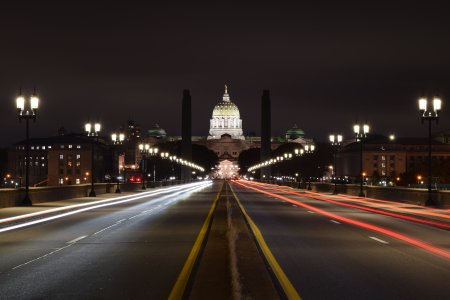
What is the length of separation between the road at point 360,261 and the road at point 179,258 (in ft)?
0.05

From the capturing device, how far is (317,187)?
298 ft

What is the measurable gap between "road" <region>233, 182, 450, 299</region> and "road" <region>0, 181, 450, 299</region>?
16 millimetres

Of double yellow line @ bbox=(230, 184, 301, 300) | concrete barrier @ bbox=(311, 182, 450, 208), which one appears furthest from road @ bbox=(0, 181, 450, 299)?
concrete barrier @ bbox=(311, 182, 450, 208)

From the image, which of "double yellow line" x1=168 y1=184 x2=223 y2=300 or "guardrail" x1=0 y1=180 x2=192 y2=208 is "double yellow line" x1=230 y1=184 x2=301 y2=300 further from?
"guardrail" x1=0 y1=180 x2=192 y2=208

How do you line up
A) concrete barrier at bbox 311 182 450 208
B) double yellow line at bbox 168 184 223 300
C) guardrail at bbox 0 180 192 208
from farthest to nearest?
1. concrete barrier at bbox 311 182 450 208
2. guardrail at bbox 0 180 192 208
3. double yellow line at bbox 168 184 223 300

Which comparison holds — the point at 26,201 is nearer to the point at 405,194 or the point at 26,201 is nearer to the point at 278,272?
the point at 405,194

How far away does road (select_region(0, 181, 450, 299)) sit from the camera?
12086 millimetres

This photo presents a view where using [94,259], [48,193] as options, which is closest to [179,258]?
[94,259]

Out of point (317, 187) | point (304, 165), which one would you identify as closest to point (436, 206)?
point (317, 187)

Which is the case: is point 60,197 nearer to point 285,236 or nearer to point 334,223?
point 334,223

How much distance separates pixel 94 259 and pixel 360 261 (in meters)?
5.19

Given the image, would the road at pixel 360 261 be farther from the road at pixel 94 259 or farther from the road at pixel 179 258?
the road at pixel 94 259

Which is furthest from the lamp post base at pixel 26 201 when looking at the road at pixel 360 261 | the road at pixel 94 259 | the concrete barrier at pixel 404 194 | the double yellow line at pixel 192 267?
the double yellow line at pixel 192 267

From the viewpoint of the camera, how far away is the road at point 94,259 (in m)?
12.0
